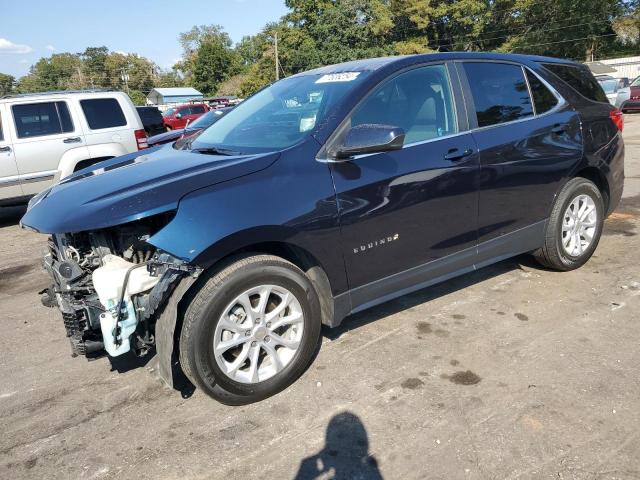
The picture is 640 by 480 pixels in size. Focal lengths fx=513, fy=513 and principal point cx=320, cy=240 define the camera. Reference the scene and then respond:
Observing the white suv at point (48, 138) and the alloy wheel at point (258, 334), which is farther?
the white suv at point (48, 138)

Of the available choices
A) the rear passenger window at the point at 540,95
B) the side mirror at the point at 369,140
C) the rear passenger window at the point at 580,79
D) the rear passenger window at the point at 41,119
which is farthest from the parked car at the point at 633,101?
the side mirror at the point at 369,140

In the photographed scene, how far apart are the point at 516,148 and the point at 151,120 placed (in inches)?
561

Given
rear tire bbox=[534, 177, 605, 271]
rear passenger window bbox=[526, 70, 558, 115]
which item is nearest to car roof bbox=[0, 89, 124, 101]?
rear passenger window bbox=[526, 70, 558, 115]

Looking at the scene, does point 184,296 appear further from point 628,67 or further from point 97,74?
point 97,74

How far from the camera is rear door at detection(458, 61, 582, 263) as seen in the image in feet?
12.0

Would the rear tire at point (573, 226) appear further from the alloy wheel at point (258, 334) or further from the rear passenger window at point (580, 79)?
the alloy wheel at point (258, 334)

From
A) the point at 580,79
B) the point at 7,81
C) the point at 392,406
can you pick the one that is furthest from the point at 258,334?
the point at 7,81

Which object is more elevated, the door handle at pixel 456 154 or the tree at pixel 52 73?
the tree at pixel 52 73

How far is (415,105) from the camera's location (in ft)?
11.3

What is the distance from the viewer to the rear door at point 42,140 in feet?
25.5

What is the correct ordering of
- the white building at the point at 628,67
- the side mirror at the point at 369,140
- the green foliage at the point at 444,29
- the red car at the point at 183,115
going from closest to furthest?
the side mirror at the point at 369,140 → the red car at the point at 183,115 → the white building at the point at 628,67 → the green foliage at the point at 444,29

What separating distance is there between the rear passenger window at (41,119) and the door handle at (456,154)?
6.71m

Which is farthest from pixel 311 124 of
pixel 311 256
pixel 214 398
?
pixel 214 398

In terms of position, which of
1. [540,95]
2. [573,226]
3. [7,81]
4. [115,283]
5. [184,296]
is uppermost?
[7,81]
